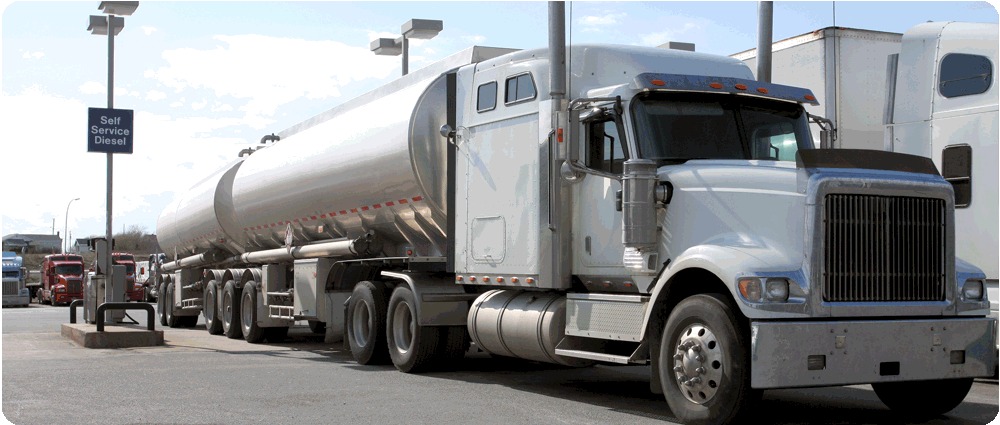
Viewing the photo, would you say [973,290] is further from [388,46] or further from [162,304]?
[162,304]

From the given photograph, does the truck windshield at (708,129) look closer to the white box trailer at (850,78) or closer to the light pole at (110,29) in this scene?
the white box trailer at (850,78)

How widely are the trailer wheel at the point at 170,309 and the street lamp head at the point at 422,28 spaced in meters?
8.86

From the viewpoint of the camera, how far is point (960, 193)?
1030 centimetres

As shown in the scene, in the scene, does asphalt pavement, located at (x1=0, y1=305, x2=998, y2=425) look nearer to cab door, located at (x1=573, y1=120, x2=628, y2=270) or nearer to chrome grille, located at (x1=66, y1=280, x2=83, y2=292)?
cab door, located at (x1=573, y1=120, x2=628, y2=270)

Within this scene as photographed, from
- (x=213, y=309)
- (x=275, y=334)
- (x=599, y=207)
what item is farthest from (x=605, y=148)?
(x=213, y=309)

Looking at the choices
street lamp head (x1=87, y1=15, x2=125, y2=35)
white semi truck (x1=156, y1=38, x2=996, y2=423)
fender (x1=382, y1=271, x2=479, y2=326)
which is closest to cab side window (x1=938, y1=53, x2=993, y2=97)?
white semi truck (x1=156, y1=38, x2=996, y2=423)

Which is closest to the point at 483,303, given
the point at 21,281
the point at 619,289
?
the point at 619,289

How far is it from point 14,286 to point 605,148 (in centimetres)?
4403

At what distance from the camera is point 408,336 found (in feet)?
39.8

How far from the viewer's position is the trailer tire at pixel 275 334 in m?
17.8

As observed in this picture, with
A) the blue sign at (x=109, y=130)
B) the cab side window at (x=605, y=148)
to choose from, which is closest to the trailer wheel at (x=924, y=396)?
the cab side window at (x=605, y=148)

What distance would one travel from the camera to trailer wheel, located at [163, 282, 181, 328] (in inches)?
960

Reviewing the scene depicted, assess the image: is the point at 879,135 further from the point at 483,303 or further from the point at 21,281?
the point at 21,281

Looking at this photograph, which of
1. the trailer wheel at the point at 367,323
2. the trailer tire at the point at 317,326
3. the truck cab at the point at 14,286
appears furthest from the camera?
the truck cab at the point at 14,286
